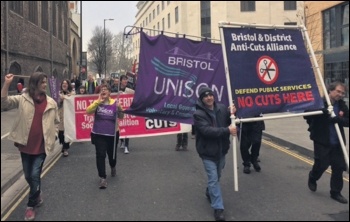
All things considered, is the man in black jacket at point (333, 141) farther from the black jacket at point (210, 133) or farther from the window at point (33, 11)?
the window at point (33, 11)

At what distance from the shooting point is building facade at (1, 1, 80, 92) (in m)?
20.1

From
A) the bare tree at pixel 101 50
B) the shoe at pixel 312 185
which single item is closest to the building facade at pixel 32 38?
the bare tree at pixel 101 50

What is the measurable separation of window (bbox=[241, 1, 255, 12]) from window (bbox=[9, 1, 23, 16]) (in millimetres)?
34480

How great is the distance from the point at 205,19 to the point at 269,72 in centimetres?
5064

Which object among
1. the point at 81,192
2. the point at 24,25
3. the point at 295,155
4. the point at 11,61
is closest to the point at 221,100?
the point at 81,192

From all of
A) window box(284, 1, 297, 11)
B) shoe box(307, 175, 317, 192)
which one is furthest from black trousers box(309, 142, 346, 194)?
window box(284, 1, 297, 11)

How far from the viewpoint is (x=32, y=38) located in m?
25.9

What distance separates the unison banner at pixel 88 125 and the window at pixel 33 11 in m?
18.4

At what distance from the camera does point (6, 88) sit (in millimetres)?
4723

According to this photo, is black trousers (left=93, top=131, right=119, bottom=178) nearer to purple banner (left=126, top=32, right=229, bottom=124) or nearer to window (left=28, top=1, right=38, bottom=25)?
purple banner (left=126, top=32, right=229, bottom=124)

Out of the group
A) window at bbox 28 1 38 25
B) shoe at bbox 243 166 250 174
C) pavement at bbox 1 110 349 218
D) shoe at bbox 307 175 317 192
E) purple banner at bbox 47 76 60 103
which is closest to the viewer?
shoe at bbox 307 175 317 192

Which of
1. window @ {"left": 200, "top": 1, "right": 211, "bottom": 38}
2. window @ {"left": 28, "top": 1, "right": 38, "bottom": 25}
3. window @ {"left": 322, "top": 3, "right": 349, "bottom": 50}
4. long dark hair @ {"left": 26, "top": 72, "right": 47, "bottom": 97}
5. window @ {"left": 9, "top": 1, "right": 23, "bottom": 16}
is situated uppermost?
window @ {"left": 200, "top": 1, "right": 211, "bottom": 38}

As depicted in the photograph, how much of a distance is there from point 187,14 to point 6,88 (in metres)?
54.1

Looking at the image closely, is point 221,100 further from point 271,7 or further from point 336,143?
point 271,7
